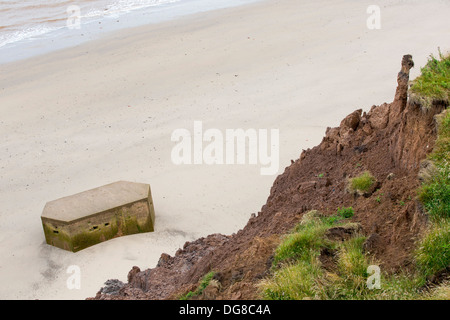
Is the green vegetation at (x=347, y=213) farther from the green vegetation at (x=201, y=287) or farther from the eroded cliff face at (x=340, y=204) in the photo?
the green vegetation at (x=201, y=287)

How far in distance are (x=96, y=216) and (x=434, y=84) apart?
21.1 feet

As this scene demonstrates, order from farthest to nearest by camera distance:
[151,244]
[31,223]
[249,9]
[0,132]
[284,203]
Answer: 1. [249,9]
2. [0,132]
3. [31,223]
4. [151,244]
5. [284,203]

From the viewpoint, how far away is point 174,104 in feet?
57.2

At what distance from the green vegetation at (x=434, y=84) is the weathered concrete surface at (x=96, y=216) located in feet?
18.8

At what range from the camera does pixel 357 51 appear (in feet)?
65.9

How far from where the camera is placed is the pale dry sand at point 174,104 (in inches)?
476

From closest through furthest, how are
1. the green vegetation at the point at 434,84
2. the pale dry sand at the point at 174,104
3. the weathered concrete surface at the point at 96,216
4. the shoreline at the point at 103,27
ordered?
1. the green vegetation at the point at 434,84
2. the weathered concrete surface at the point at 96,216
3. the pale dry sand at the point at 174,104
4. the shoreline at the point at 103,27

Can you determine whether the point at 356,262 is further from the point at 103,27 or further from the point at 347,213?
the point at 103,27

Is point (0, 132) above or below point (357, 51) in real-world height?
below

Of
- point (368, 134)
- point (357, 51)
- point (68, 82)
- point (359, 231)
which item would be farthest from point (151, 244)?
point (357, 51)

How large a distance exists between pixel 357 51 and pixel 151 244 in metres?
11.2

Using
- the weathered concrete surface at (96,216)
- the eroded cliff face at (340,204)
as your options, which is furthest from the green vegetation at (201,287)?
the weathered concrete surface at (96,216)
